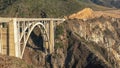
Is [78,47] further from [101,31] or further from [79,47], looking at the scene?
[101,31]

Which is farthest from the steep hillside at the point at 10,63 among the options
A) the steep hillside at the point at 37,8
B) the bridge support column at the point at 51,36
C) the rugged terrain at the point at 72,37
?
the steep hillside at the point at 37,8

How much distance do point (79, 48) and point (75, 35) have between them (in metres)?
12.7

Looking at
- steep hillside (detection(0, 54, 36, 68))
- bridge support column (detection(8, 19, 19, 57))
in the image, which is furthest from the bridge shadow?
steep hillside (detection(0, 54, 36, 68))

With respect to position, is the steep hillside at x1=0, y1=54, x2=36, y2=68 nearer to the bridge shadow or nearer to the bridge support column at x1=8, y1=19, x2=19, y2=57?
the bridge support column at x1=8, y1=19, x2=19, y2=57

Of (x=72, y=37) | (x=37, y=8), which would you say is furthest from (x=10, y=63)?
(x=37, y=8)

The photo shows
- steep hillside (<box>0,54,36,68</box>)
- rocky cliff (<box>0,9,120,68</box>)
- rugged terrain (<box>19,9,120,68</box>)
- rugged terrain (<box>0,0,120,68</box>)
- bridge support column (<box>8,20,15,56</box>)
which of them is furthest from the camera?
rugged terrain (<box>0,0,120,68</box>)

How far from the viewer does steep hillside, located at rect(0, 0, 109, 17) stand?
6304 inches

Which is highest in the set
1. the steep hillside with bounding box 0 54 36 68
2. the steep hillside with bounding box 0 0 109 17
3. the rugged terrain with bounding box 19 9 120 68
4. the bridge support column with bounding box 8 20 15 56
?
the steep hillside with bounding box 0 54 36 68

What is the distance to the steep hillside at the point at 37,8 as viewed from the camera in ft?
525

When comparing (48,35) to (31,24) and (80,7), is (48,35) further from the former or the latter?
(80,7)

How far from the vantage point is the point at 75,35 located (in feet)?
460

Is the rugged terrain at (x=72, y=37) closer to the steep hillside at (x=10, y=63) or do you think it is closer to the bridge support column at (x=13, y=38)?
the bridge support column at (x=13, y=38)

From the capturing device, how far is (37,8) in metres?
165

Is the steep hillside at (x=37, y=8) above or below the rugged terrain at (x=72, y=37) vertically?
above
